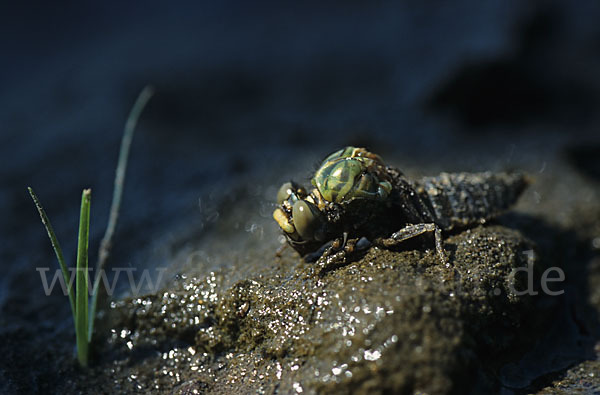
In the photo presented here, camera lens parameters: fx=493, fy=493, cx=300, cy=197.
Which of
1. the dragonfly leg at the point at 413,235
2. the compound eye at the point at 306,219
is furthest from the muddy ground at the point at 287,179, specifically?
the compound eye at the point at 306,219

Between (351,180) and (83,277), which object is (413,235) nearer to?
(351,180)

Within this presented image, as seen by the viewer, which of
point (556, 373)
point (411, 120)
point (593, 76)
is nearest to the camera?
point (556, 373)

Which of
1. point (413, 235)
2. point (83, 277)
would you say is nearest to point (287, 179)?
point (413, 235)

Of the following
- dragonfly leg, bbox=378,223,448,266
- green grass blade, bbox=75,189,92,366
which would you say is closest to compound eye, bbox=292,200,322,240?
dragonfly leg, bbox=378,223,448,266

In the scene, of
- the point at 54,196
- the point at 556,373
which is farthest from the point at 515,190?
the point at 54,196

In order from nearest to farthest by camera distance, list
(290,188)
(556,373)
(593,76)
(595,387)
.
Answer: (595,387), (556,373), (290,188), (593,76)

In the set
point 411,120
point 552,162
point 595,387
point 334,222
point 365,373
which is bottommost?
point 595,387

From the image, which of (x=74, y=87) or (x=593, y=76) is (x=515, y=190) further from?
(x=74, y=87)

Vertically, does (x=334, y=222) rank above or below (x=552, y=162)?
below

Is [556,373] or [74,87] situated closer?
[556,373]
